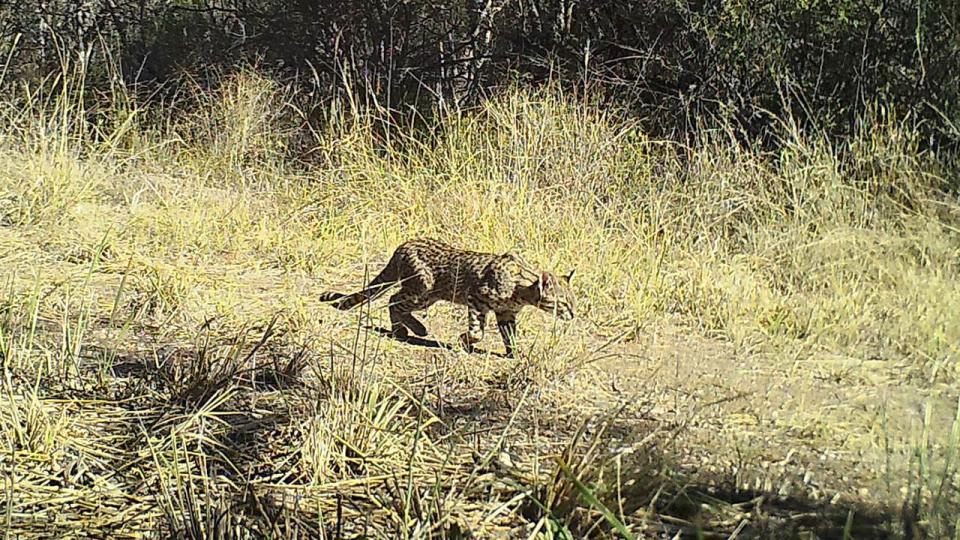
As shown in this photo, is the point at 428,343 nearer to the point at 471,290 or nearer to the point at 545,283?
the point at 471,290

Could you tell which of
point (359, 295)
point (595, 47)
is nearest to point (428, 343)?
point (359, 295)

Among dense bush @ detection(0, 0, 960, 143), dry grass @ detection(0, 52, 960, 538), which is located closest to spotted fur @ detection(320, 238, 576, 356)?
dry grass @ detection(0, 52, 960, 538)

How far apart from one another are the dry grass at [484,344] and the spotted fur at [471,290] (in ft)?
0.50

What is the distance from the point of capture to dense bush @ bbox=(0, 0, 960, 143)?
7375mm

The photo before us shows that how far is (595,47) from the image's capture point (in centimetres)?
869

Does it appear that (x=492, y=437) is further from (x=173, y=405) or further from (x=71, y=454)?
(x=71, y=454)

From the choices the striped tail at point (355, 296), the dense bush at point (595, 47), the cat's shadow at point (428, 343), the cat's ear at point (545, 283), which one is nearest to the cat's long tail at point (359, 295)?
the striped tail at point (355, 296)

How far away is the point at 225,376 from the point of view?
3.07 metres

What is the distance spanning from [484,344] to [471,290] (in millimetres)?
256

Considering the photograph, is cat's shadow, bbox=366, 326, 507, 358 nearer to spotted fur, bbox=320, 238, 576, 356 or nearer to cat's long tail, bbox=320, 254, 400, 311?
spotted fur, bbox=320, 238, 576, 356

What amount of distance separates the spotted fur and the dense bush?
2.62 m

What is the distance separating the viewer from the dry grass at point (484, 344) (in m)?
2.45

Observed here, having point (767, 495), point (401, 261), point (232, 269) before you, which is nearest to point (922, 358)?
point (767, 495)

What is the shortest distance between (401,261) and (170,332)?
47.0 inches
